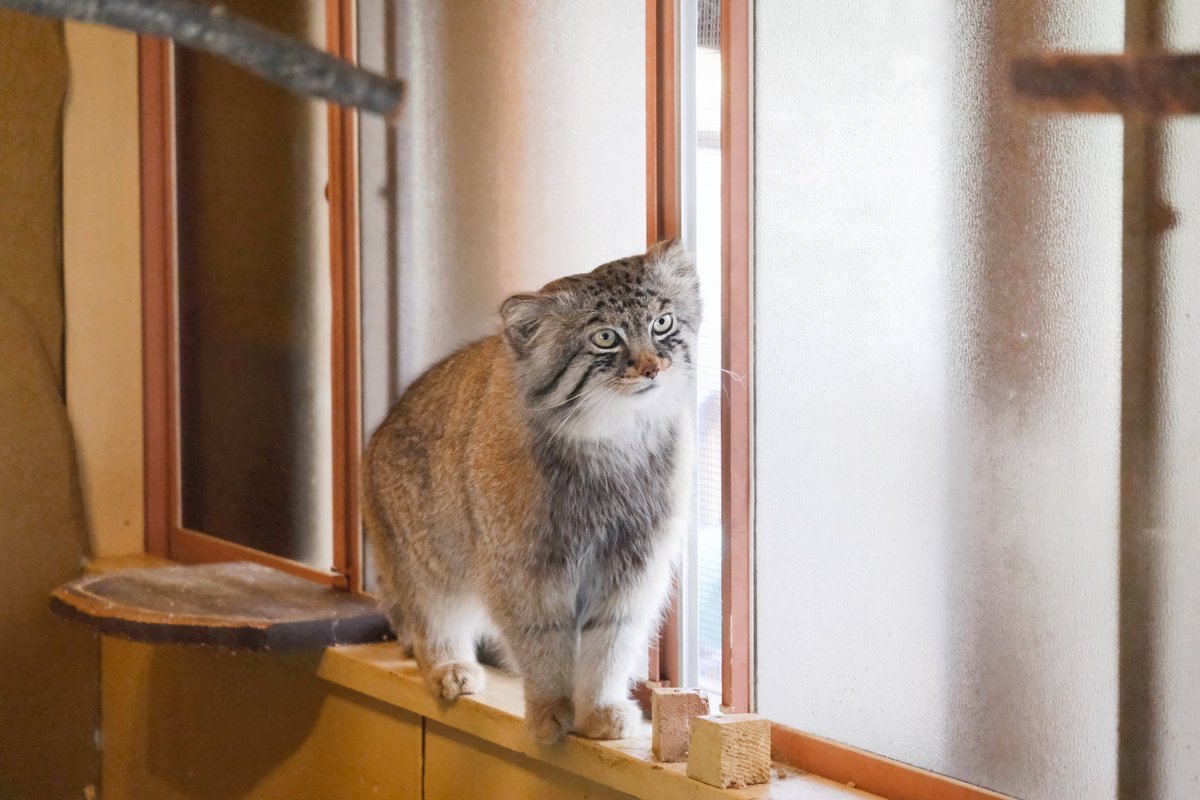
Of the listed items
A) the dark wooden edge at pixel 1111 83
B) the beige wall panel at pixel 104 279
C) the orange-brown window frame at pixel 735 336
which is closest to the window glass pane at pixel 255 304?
the beige wall panel at pixel 104 279

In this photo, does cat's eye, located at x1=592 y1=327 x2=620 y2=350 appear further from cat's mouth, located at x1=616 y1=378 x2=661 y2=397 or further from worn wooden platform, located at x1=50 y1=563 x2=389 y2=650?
worn wooden platform, located at x1=50 y1=563 x2=389 y2=650

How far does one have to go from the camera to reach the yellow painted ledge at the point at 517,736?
1.79 metres

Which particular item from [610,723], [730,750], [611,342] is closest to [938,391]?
[611,342]

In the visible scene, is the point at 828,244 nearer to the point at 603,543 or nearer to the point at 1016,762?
the point at 603,543

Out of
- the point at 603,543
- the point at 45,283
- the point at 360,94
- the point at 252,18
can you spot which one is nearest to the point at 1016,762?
the point at 603,543

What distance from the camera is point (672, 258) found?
6.21 feet

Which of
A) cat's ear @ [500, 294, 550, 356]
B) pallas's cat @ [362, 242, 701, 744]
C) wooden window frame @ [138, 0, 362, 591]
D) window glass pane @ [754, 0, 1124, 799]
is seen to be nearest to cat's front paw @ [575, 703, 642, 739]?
pallas's cat @ [362, 242, 701, 744]

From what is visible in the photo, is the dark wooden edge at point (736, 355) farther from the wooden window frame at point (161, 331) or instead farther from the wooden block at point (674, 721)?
the wooden window frame at point (161, 331)

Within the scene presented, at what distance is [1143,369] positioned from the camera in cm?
149

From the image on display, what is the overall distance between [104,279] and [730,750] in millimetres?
2609

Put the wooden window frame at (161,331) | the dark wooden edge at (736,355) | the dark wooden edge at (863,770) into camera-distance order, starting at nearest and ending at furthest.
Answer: the dark wooden edge at (863,770) < the dark wooden edge at (736,355) < the wooden window frame at (161,331)

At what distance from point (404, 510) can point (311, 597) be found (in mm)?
552

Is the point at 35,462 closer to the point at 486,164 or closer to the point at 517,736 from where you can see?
the point at 486,164

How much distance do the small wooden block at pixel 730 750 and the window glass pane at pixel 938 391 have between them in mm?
169
